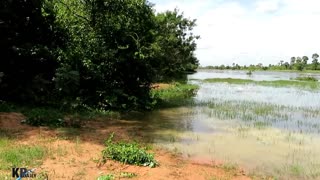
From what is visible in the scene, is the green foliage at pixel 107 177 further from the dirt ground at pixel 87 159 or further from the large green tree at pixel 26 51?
the large green tree at pixel 26 51

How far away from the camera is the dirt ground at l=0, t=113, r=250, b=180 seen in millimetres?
8125

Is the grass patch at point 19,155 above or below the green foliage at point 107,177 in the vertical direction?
above

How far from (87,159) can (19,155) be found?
1.62 meters

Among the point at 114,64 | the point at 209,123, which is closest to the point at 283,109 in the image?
the point at 209,123

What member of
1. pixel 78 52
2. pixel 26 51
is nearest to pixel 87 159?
pixel 26 51

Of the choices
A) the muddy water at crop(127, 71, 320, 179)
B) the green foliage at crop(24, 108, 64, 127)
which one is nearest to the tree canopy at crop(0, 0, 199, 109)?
the green foliage at crop(24, 108, 64, 127)

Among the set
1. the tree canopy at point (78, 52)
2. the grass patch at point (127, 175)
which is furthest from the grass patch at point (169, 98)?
the grass patch at point (127, 175)

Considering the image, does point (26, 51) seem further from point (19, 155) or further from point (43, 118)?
point (19, 155)

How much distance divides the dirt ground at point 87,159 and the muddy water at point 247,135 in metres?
0.98

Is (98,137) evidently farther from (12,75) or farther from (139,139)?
(12,75)

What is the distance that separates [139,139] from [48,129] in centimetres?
305

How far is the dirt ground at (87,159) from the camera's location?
8125 millimetres

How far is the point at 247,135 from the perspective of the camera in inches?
555

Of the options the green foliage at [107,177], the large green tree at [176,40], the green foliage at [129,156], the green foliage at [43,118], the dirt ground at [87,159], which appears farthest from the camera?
the large green tree at [176,40]
